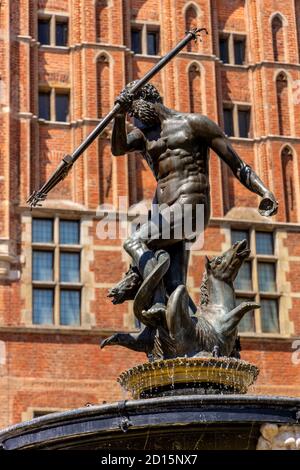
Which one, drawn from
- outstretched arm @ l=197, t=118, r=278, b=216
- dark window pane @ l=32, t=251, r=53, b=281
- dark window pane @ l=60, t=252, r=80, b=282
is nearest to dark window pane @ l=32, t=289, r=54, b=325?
dark window pane @ l=32, t=251, r=53, b=281

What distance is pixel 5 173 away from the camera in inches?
902

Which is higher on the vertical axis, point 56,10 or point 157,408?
point 56,10

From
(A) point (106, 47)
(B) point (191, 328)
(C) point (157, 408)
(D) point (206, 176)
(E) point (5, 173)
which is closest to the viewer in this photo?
(C) point (157, 408)

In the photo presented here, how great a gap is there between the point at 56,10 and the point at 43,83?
6.25 feet

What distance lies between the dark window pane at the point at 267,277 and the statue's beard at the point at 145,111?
46.4ft

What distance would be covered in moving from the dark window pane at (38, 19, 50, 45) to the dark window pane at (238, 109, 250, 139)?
4.48 m

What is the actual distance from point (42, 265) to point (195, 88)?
17.2 feet

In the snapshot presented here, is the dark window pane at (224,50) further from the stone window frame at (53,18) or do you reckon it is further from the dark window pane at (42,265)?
the dark window pane at (42,265)

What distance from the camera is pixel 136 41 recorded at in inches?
995

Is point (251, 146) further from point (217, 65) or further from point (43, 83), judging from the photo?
point (43, 83)

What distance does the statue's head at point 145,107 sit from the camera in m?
9.93

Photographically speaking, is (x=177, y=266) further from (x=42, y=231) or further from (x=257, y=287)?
(x=257, y=287)

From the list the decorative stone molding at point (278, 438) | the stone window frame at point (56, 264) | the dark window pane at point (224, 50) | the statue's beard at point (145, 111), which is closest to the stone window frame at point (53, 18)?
the dark window pane at point (224, 50)

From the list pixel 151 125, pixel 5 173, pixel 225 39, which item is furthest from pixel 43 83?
pixel 151 125
